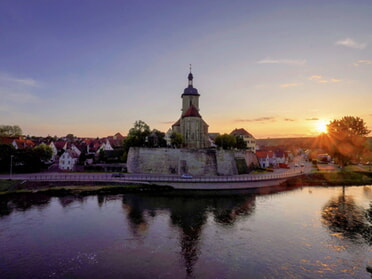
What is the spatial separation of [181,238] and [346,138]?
178ft

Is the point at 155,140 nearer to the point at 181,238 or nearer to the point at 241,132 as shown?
the point at 241,132

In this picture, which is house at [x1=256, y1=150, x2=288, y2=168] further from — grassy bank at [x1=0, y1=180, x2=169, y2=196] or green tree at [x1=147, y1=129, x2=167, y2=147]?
grassy bank at [x1=0, y1=180, x2=169, y2=196]

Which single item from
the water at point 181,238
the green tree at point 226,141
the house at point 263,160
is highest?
the green tree at point 226,141

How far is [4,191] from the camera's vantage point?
36.7 meters

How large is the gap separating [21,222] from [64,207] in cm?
624

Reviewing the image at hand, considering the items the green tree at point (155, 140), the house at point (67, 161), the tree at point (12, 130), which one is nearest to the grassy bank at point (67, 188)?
the house at point (67, 161)

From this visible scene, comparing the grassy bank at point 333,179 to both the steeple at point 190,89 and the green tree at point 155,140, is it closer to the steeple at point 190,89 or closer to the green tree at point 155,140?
the green tree at point 155,140

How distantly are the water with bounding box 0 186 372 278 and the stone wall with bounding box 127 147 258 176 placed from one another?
15660mm

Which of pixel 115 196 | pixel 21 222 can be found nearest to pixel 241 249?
pixel 21 222

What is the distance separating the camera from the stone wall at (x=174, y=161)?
5084 centimetres

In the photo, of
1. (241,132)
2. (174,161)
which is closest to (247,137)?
(241,132)

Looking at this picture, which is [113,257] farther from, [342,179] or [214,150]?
[342,179]

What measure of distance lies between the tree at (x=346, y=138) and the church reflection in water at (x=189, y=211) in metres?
32.8

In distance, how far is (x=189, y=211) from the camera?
3014 cm
